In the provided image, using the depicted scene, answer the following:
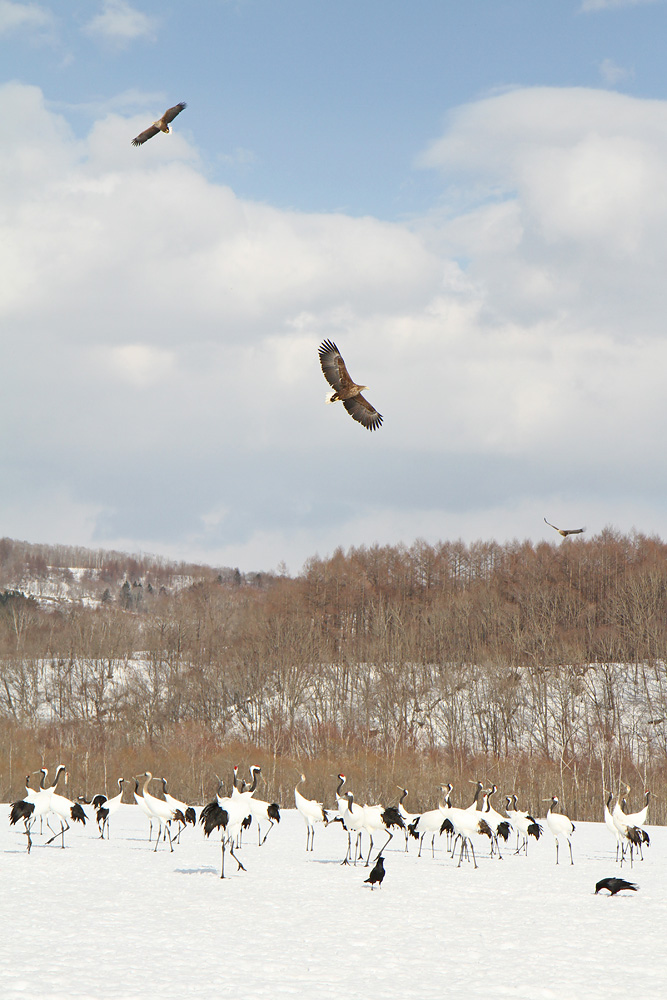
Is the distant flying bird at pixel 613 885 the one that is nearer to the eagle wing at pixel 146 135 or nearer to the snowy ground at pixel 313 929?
the snowy ground at pixel 313 929

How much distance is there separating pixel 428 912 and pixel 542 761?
3442 centimetres

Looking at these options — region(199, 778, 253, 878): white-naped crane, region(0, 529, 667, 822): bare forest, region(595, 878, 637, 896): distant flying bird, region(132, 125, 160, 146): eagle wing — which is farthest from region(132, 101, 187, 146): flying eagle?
region(0, 529, 667, 822): bare forest

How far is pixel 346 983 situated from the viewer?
11.0 meters

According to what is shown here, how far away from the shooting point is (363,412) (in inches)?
763

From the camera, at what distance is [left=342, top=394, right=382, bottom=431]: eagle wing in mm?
19109

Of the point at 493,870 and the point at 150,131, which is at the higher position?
the point at 150,131

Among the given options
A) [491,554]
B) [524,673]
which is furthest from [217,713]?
[491,554]

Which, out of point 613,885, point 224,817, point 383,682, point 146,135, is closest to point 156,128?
point 146,135

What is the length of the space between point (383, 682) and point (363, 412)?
47.5 meters

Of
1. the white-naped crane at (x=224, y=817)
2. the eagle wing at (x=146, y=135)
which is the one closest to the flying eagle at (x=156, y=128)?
the eagle wing at (x=146, y=135)

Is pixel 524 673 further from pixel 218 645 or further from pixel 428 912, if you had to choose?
pixel 428 912

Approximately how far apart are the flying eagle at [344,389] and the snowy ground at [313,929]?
9.15 m

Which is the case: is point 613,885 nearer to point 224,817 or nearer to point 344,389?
point 224,817

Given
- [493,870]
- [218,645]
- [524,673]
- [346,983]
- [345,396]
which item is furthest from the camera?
[218,645]
